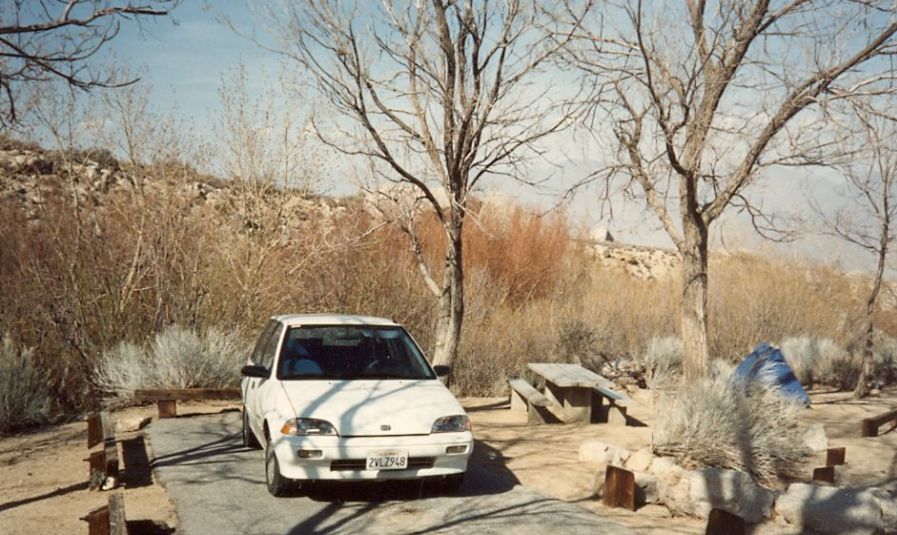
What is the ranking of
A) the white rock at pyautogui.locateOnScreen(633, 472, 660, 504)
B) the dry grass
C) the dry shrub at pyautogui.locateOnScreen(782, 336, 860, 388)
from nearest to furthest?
the white rock at pyautogui.locateOnScreen(633, 472, 660, 504), the dry grass, the dry shrub at pyautogui.locateOnScreen(782, 336, 860, 388)

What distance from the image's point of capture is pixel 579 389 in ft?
40.7

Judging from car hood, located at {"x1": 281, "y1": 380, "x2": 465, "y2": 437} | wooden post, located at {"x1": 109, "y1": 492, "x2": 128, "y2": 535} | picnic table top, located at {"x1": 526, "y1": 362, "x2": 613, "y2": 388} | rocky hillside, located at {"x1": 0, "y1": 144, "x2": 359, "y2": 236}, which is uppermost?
rocky hillside, located at {"x1": 0, "y1": 144, "x2": 359, "y2": 236}

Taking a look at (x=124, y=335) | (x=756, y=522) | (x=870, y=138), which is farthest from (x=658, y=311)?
(x=756, y=522)

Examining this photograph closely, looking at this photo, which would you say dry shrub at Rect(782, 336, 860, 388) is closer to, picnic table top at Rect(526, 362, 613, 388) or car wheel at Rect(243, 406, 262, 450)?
picnic table top at Rect(526, 362, 613, 388)

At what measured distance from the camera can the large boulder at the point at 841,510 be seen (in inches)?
272

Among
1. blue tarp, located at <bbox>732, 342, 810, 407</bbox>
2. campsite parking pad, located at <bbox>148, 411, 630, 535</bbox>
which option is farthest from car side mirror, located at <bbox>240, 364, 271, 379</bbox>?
blue tarp, located at <bbox>732, 342, 810, 407</bbox>

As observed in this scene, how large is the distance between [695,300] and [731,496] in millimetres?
5339

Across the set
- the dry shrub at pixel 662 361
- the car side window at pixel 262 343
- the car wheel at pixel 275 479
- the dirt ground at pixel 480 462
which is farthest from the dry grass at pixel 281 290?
A: the car wheel at pixel 275 479

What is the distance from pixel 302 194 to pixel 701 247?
9.00m

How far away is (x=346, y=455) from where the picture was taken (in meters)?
6.88

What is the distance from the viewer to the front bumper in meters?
6.87

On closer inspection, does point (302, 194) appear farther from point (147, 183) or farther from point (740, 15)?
point (740, 15)

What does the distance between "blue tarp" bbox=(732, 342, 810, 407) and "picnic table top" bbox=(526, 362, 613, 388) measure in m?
2.04

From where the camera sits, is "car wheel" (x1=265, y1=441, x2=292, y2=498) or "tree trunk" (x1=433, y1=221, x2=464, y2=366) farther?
"tree trunk" (x1=433, y1=221, x2=464, y2=366)
